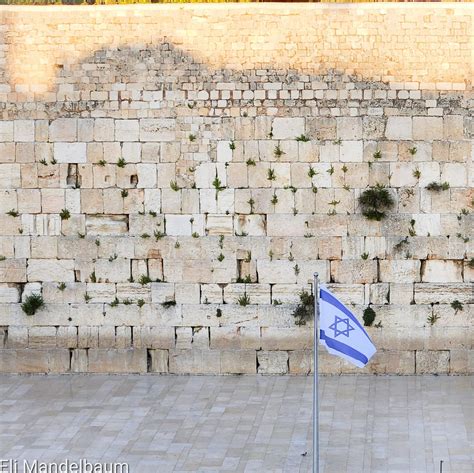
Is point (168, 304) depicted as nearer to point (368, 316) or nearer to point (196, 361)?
point (196, 361)

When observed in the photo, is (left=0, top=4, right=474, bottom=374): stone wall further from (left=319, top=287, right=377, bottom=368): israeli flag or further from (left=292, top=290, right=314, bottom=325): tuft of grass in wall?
(left=319, top=287, right=377, bottom=368): israeli flag

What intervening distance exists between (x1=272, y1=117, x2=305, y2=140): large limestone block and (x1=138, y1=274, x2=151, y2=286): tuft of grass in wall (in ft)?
8.77

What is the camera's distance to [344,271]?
16656mm

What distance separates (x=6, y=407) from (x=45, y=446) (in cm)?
182

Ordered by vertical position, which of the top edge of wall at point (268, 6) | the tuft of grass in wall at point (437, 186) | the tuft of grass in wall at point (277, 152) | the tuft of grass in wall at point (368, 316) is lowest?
the tuft of grass in wall at point (368, 316)

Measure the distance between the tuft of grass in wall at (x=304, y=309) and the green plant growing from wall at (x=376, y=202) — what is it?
55.0 inches

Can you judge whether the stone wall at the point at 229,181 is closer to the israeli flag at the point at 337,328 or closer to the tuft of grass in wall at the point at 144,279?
the tuft of grass in wall at the point at 144,279

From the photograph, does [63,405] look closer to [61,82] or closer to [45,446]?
[45,446]

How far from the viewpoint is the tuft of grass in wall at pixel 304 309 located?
1659cm

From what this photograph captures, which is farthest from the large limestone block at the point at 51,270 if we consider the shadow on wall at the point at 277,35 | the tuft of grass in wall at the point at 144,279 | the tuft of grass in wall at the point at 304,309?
the tuft of grass in wall at the point at 304,309

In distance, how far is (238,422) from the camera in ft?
47.7

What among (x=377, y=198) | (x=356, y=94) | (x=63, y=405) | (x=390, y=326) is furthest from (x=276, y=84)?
(x=63, y=405)

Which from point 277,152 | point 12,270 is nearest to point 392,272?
point 277,152

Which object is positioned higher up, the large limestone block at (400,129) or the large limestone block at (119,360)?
the large limestone block at (400,129)
